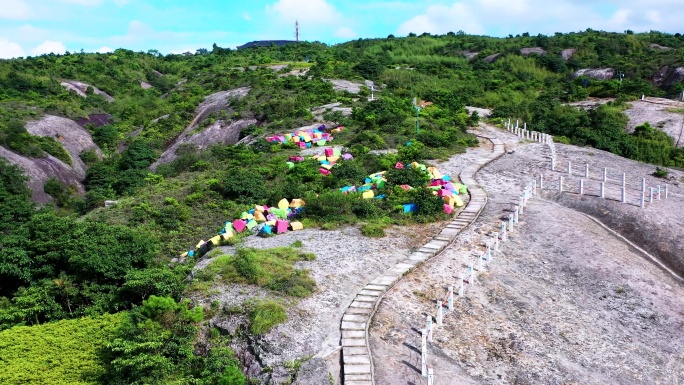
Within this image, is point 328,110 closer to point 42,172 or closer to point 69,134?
point 42,172

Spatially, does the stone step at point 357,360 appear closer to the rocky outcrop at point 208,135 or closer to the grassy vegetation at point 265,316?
the grassy vegetation at point 265,316

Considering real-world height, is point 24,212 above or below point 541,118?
below

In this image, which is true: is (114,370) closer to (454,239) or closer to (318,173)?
(454,239)

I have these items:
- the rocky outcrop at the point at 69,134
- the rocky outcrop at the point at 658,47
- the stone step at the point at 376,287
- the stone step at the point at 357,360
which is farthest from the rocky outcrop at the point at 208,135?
the rocky outcrop at the point at 658,47

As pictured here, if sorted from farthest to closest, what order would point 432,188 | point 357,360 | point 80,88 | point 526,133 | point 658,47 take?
point 658,47 < point 80,88 < point 526,133 < point 432,188 < point 357,360

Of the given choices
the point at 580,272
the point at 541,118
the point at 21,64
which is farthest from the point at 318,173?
the point at 21,64

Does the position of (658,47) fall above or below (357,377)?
above

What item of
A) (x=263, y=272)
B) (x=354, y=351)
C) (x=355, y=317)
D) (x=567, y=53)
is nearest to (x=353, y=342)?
(x=354, y=351)

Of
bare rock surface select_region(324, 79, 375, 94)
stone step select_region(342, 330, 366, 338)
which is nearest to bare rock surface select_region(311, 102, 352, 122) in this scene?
bare rock surface select_region(324, 79, 375, 94)
